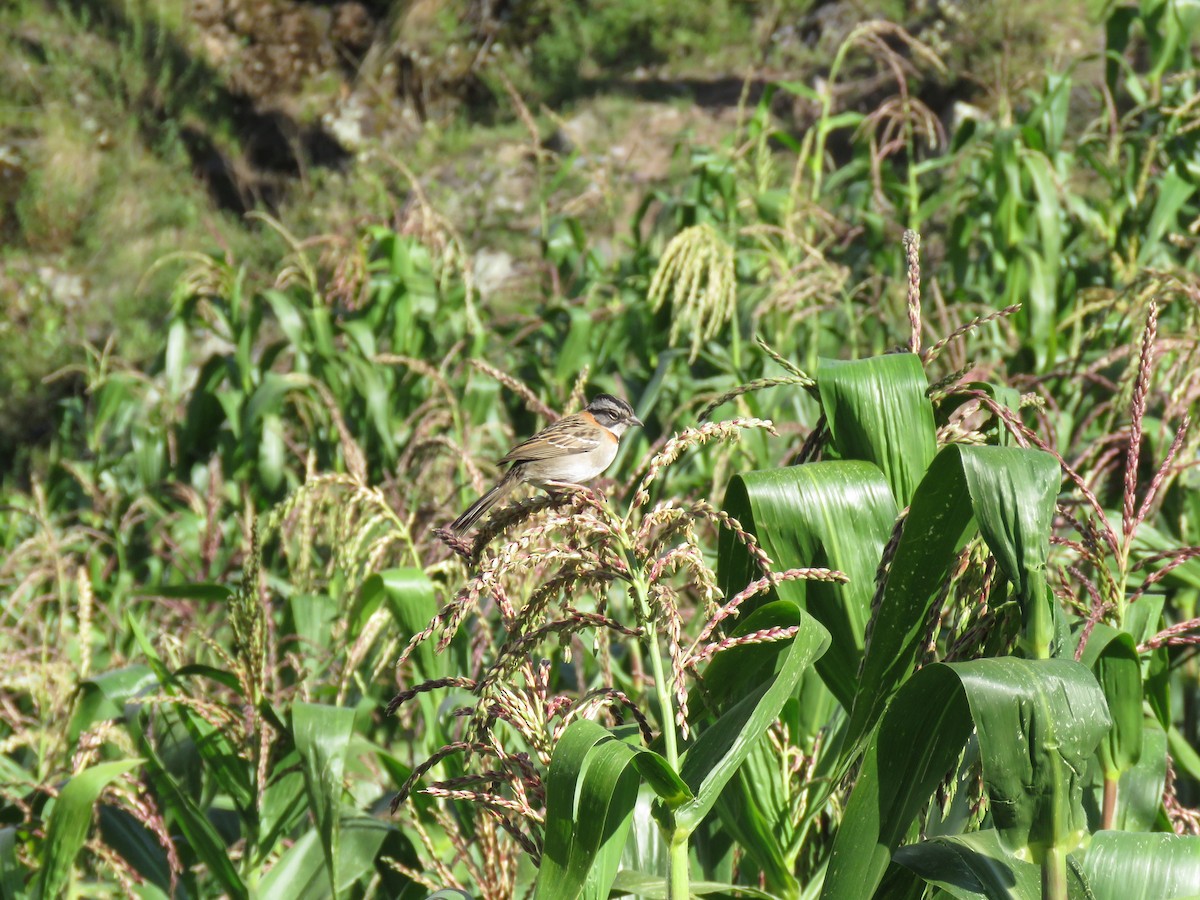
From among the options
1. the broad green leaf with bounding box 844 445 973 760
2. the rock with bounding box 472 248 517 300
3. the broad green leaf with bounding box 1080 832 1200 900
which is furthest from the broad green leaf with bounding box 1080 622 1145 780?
the rock with bounding box 472 248 517 300

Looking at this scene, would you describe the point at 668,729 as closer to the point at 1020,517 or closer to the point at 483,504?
the point at 1020,517

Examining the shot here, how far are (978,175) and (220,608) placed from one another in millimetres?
3854

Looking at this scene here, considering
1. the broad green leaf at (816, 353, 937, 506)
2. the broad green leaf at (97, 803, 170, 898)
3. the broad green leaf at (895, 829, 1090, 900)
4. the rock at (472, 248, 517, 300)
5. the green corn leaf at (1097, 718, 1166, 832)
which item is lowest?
the rock at (472, 248, 517, 300)

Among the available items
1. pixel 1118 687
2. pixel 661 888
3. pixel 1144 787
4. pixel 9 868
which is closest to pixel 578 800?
pixel 661 888

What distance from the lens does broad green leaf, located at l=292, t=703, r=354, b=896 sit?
217 cm

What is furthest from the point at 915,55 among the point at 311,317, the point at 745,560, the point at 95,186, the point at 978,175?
the point at 745,560

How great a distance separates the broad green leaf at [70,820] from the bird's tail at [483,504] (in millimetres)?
935

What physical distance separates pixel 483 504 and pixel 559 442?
524 millimetres

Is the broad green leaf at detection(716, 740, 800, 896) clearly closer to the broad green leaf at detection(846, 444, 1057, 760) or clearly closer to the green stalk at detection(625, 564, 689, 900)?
the broad green leaf at detection(846, 444, 1057, 760)

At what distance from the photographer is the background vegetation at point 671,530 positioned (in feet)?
5.12

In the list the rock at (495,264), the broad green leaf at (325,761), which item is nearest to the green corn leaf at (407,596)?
the broad green leaf at (325,761)

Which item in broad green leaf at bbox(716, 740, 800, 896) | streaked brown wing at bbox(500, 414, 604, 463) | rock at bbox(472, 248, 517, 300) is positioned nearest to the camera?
broad green leaf at bbox(716, 740, 800, 896)

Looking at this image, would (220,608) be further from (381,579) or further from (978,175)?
(978,175)

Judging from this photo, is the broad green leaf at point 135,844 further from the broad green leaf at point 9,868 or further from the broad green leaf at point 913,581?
the broad green leaf at point 913,581
